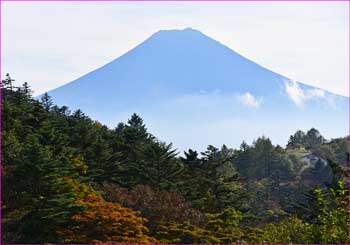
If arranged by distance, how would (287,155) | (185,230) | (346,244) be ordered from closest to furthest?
(346,244) → (185,230) → (287,155)

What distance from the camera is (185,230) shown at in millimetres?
14977

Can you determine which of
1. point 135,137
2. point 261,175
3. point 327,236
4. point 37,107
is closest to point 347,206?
point 327,236

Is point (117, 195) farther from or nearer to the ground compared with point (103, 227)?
farther from the ground

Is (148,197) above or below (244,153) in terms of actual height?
below

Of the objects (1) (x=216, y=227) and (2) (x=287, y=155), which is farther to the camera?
(2) (x=287, y=155)

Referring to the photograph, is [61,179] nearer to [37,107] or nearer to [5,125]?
[5,125]

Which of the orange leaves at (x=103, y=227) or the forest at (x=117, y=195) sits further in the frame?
the orange leaves at (x=103, y=227)

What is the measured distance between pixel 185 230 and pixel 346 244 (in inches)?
301

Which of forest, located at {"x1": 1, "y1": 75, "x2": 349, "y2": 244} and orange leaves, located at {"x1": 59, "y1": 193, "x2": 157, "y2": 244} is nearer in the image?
forest, located at {"x1": 1, "y1": 75, "x2": 349, "y2": 244}

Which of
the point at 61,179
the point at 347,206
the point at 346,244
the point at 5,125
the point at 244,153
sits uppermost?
the point at 244,153

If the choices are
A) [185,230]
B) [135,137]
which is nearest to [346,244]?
[185,230]

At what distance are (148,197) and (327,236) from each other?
9.37 metres

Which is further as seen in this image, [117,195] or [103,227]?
[117,195]

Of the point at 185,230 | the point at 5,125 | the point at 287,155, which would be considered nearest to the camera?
the point at 185,230
